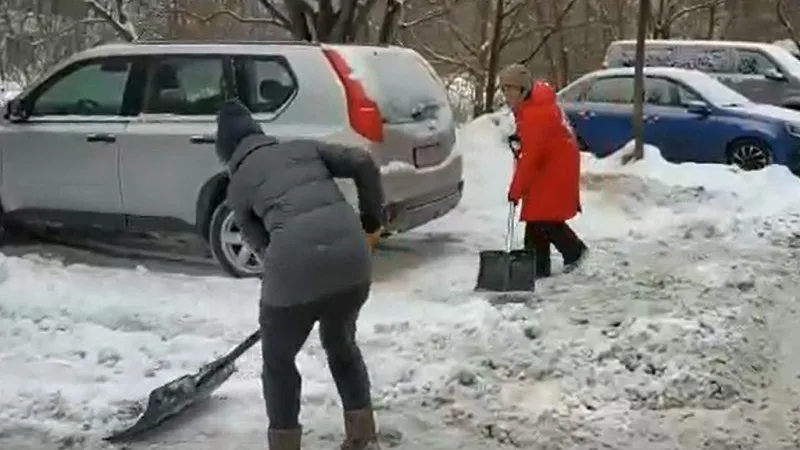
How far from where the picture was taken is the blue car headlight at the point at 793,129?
54.0 feet

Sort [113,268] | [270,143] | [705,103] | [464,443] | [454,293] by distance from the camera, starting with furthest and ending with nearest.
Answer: [705,103] < [113,268] < [454,293] < [464,443] < [270,143]

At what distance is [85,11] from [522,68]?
54.7ft

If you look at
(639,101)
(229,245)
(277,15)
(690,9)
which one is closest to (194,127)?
(229,245)

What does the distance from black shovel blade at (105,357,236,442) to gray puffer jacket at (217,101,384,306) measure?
1096mm

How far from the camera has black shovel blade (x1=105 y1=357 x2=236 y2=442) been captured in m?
5.93

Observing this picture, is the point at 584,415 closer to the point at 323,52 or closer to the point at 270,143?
the point at 270,143

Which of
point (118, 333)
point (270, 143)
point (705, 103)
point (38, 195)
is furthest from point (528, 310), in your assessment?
point (705, 103)

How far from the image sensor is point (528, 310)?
786cm

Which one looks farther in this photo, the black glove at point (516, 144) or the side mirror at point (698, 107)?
the side mirror at point (698, 107)

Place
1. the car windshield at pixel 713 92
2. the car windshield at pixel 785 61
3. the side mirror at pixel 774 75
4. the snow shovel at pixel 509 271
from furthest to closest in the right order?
the car windshield at pixel 785 61 < the side mirror at pixel 774 75 < the car windshield at pixel 713 92 < the snow shovel at pixel 509 271

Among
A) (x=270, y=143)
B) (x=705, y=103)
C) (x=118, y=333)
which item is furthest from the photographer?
(x=705, y=103)

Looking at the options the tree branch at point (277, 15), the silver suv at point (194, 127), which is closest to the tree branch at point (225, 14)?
the tree branch at point (277, 15)

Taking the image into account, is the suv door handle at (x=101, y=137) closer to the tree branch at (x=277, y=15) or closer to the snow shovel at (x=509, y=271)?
the snow shovel at (x=509, y=271)

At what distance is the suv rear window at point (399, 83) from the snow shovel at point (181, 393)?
316cm
